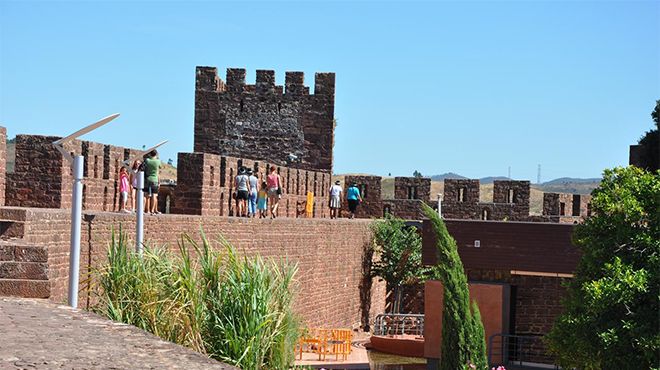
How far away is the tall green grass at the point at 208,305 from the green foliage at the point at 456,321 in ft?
23.7

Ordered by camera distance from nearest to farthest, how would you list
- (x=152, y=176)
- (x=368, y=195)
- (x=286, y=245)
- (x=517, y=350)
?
1. (x=152, y=176)
2. (x=286, y=245)
3. (x=517, y=350)
4. (x=368, y=195)

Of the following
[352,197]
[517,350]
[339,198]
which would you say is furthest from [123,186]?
[352,197]

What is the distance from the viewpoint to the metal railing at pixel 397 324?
30594 mm

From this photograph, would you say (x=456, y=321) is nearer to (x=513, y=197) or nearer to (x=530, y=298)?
(x=530, y=298)

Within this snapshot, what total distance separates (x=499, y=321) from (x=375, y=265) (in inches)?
259

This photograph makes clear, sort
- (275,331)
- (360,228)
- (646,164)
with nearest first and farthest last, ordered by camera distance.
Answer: (275,331)
(646,164)
(360,228)

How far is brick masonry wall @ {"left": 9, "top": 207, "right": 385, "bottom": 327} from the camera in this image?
14.6m

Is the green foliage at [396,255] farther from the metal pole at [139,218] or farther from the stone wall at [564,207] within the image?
the metal pole at [139,218]

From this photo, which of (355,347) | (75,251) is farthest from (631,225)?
(355,347)

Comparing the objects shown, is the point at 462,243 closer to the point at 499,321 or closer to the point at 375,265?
the point at 499,321

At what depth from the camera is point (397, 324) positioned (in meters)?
30.8

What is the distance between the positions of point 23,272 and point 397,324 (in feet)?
66.6

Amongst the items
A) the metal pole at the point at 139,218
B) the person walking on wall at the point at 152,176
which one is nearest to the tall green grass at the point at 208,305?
the metal pole at the point at 139,218

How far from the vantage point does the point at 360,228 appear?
32.2m
